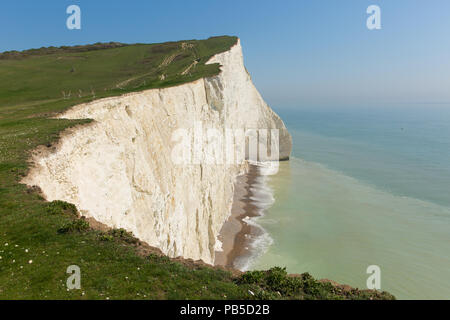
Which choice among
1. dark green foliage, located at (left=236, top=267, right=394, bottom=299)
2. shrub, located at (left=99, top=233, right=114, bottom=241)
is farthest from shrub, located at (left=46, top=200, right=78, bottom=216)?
dark green foliage, located at (left=236, top=267, right=394, bottom=299)

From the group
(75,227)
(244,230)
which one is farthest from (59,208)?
(244,230)

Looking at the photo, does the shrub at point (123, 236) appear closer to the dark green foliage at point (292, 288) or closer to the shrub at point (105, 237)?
the shrub at point (105, 237)

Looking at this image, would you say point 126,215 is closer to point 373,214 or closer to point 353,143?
point 373,214

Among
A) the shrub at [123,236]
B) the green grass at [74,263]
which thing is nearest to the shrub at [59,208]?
the green grass at [74,263]

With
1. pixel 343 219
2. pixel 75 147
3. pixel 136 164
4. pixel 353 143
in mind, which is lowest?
pixel 343 219

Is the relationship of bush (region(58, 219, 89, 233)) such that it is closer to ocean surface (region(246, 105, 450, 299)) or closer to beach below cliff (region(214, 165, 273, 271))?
beach below cliff (region(214, 165, 273, 271))
